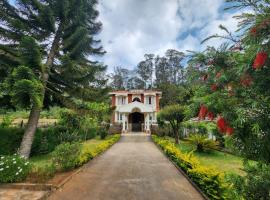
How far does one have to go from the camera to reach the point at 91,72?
1264 cm

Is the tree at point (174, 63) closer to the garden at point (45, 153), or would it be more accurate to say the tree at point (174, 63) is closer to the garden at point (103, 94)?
the garden at point (103, 94)

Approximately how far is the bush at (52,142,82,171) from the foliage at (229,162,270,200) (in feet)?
20.6

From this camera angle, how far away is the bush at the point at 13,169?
6195mm

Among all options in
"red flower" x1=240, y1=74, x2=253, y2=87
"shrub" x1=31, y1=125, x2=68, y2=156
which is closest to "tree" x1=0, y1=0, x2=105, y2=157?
"shrub" x1=31, y1=125, x2=68, y2=156

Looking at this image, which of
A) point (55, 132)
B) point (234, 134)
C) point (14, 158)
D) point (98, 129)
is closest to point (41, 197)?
point (14, 158)

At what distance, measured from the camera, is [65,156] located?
25.1 ft

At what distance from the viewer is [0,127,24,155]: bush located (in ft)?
34.5

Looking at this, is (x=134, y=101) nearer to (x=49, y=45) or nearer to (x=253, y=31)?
(x=49, y=45)

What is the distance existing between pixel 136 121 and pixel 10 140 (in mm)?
22117

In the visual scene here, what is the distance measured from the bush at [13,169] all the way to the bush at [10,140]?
475 centimetres

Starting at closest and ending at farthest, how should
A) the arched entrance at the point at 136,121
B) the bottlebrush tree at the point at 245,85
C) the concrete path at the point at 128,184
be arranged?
the bottlebrush tree at the point at 245,85, the concrete path at the point at 128,184, the arched entrance at the point at 136,121

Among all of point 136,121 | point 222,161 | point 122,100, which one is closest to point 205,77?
point 222,161

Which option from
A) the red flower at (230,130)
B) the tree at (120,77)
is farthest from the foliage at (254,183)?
the tree at (120,77)

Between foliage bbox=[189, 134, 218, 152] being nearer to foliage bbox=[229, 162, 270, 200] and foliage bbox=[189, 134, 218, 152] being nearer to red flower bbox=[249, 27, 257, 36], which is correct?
foliage bbox=[229, 162, 270, 200]
